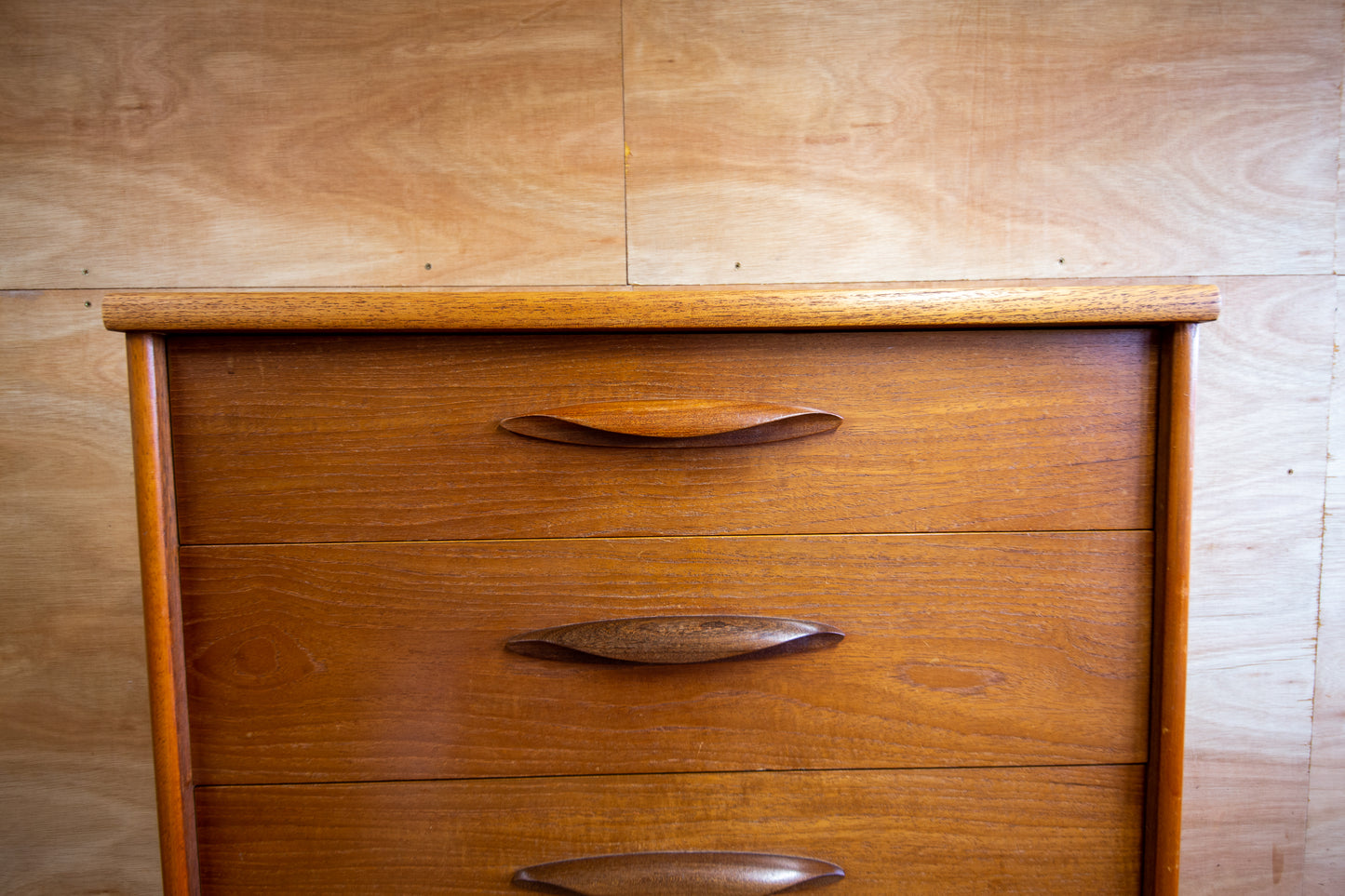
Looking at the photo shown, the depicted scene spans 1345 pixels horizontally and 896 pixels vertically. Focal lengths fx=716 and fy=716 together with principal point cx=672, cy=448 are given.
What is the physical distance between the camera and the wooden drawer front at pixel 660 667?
19.7 inches

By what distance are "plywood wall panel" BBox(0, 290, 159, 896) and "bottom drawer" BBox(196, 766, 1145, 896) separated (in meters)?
0.43

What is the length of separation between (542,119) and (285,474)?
0.51m

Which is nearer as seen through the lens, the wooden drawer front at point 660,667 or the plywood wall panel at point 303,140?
the wooden drawer front at point 660,667

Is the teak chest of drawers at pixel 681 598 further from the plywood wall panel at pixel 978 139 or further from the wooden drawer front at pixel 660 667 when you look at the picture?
the plywood wall panel at pixel 978 139

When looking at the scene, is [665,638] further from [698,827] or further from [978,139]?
[978,139]

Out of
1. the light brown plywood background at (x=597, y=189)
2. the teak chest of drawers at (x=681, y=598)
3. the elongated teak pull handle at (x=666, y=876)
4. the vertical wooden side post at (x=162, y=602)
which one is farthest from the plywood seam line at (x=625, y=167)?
the elongated teak pull handle at (x=666, y=876)

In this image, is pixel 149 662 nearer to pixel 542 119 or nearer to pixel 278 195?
pixel 278 195

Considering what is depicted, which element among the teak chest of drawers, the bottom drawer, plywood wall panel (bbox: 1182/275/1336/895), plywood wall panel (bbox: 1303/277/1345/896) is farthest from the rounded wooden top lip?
plywood wall panel (bbox: 1303/277/1345/896)

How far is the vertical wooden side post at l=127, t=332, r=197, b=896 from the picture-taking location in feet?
1.53

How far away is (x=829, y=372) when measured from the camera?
0.50 metres

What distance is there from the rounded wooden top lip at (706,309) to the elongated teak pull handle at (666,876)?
1.26ft

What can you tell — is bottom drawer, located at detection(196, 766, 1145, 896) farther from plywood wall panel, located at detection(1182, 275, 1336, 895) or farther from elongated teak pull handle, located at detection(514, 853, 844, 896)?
plywood wall panel, located at detection(1182, 275, 1336, 895)

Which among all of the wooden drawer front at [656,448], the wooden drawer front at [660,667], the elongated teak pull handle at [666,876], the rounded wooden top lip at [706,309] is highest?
the rounded wooden top lip at [706,309]

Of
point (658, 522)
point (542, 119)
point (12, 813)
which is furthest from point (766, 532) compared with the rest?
point (12, 813)
